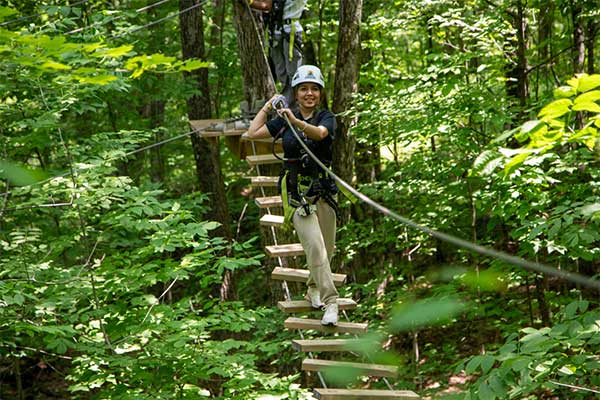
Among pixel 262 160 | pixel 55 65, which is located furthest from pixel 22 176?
pixel 262 160

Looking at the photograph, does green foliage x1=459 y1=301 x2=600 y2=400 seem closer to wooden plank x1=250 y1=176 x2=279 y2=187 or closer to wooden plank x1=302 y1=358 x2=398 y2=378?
wooden plank x1=302 y1=358 x2=398 y2=378

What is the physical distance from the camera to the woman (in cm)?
389

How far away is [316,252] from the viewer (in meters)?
3.97

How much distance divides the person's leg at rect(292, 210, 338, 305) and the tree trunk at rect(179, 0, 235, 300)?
4.71 metres

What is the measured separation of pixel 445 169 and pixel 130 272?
10.5 feet

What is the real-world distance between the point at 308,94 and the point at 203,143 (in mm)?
5280

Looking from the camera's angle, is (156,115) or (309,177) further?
(156,115)

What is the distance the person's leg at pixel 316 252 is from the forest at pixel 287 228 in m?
0.40

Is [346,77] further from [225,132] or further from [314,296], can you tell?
[314,296]

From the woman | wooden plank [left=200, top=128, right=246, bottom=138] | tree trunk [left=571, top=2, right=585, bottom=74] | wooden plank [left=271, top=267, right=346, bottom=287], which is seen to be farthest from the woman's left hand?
tree trunk [left=571, top=2, right=585, bottom=74]

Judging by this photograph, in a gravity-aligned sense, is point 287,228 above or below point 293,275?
above

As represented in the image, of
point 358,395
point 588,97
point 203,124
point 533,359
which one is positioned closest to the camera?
point 588,97

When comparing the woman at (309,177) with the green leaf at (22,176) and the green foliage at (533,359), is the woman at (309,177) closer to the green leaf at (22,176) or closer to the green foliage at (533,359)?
the green foliage at (533,359)

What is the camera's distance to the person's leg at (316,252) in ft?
13.0
